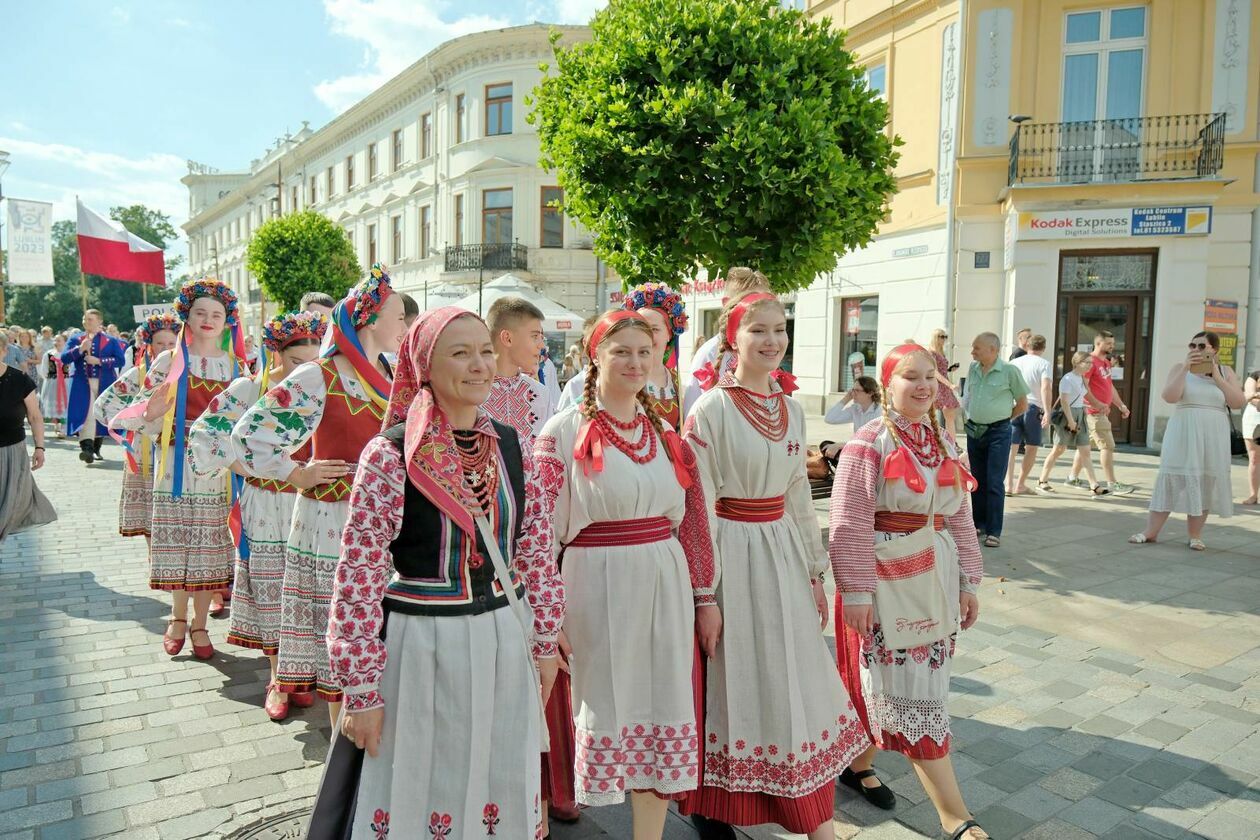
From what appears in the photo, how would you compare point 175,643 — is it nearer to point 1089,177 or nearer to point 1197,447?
point 1197,447

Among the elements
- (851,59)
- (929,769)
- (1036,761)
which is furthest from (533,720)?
(851,59)

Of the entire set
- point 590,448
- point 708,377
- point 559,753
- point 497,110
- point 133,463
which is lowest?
point 559,753

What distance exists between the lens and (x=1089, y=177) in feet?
51.0

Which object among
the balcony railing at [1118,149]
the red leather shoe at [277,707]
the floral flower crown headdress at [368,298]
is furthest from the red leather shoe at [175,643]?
the balcony railing at [1118,149]

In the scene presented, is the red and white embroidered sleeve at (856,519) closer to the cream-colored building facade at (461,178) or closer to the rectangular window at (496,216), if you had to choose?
the cream-colored building facade at (461,178)

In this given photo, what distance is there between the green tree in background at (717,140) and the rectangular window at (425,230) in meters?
27.9

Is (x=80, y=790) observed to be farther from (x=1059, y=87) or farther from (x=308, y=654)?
(x=1059, y=87)

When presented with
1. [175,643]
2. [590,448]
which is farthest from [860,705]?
[175,643]

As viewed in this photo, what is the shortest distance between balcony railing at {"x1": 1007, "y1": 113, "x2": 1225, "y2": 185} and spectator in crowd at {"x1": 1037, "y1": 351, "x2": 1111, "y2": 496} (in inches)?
247

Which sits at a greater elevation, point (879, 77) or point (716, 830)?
point (879, 77)

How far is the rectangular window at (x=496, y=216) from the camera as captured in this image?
31.6 meters

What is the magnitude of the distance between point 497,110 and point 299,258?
35.1 feet

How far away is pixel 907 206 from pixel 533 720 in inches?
698

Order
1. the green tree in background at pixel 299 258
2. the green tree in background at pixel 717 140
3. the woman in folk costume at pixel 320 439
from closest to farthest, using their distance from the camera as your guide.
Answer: the woman in folk costume at pixel 320 439 → the green tree in background at pixel 717 140 → the green tree in background at pixel 299 258
